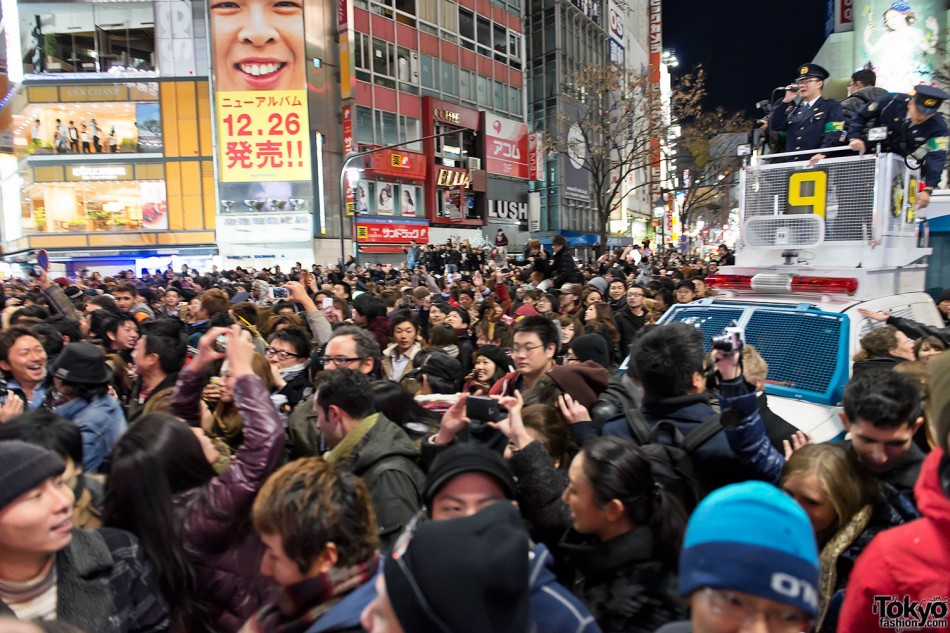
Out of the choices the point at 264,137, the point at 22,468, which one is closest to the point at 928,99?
the point at 22,468

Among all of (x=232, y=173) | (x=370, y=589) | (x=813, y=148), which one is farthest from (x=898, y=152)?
(x=232, y=173)

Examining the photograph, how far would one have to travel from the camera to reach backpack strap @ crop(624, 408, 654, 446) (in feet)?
9.85

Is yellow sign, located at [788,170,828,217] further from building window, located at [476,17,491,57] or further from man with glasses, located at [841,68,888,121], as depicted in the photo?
building window, located at [476,17,491,57]

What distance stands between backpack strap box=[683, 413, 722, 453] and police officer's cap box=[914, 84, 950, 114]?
21.0ft

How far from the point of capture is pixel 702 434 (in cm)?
283

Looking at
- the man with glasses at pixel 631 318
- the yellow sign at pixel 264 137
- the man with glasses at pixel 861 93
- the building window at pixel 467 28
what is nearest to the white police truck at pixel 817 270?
the man with glasses at pixel 861 93

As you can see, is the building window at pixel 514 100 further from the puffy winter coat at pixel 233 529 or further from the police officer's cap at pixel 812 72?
the puffy winter coat at pixel 233 529

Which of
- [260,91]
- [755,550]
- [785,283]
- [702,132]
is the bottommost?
[755,550]

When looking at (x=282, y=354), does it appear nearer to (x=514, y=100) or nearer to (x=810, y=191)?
(x=810, y=191)

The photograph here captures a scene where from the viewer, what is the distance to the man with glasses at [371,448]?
2658 mm

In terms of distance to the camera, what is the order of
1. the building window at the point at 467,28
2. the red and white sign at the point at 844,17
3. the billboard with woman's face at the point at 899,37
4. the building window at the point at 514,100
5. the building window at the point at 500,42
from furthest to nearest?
the red and white sign at the point at 844,17
the building window at the point at 514,100
the building window at the point at 500,42
the building window at the point at 467,28
the billboard with woman's face at the point at 899,37

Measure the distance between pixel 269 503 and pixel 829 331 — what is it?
492 cm

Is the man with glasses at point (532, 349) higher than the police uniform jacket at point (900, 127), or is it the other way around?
the police uniform jacket at point (900, 127)

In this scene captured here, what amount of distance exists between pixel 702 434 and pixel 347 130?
33.8 meters
